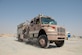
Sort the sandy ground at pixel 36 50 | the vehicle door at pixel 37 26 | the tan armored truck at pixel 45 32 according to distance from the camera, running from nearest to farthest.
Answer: the sandy ground at pixel 36 50 → the tan armored truck at pixel 45 32 → the vehicle door at pixel 37 26

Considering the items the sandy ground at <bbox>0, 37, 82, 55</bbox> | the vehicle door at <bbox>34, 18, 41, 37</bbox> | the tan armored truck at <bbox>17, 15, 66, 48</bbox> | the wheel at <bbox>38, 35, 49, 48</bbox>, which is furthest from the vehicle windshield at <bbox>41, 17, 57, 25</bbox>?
the sandy ground at <bbox>0, 37, 82, 55</bbox>

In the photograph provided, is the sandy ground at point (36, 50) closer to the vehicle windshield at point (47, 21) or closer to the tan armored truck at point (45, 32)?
the tan armored truck at point (45, 32)

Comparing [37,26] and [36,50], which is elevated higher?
[37,26]

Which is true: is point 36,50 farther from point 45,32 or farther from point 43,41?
point 45,32

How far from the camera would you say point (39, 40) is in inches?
521

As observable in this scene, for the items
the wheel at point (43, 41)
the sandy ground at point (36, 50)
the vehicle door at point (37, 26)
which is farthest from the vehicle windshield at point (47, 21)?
the sandy ground at point (36, 50)

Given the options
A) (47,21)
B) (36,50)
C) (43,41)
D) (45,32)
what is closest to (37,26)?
(47,21)

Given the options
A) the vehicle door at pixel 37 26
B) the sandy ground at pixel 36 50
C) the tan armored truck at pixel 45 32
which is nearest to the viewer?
the sandy ground at pixel 36 50

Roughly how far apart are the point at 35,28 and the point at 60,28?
2730mm

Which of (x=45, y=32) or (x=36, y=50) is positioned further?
(x=45, y=32)

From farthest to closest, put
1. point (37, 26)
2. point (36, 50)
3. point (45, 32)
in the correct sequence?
point (37, 26), point (45, 32), point (36, 50)

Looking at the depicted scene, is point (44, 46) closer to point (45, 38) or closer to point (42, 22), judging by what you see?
point (45, 38)

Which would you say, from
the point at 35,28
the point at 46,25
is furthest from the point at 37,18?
the point at 46,25

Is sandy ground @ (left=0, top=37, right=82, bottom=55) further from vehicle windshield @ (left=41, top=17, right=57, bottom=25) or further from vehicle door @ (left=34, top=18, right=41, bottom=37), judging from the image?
vehicle windshield @ (left=41, top=17, right=57, bottom=25)
